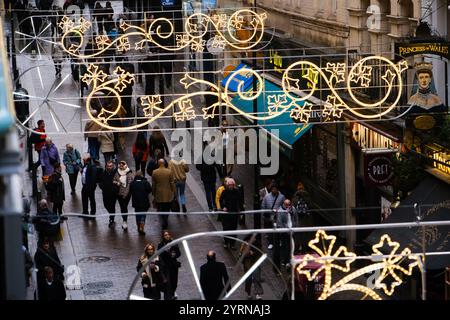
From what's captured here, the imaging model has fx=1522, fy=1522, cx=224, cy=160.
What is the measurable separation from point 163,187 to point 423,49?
26.5ft

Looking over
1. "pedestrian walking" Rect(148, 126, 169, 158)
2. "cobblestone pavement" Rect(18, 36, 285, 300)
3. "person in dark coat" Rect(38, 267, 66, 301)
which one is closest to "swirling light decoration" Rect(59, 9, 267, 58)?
"cobblestone pavement" Rect(18, 36, 285, 300)

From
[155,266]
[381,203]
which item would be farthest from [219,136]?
[155,266]

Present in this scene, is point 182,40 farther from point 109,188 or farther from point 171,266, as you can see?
point 171,266

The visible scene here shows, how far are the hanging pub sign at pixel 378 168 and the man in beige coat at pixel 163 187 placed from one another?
518cm

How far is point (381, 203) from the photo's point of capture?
29750 millimetres

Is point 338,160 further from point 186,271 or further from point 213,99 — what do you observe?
point 213,99

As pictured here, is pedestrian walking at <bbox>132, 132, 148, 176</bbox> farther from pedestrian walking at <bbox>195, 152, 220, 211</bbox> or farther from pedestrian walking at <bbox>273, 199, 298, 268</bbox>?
pedestrian walking at <bbox>273, 199, 298, 268</bbox>

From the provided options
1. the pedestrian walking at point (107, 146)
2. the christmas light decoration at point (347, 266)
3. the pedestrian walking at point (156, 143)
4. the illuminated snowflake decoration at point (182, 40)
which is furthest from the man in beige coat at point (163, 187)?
the christmas light decoration at point (347, 266)

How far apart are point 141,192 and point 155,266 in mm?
6828

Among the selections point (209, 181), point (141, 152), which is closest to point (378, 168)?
point (209, 181)

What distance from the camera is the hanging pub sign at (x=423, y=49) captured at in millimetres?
25719

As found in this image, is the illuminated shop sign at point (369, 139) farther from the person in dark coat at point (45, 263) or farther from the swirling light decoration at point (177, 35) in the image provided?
the person in dark coat at point (45, 263)

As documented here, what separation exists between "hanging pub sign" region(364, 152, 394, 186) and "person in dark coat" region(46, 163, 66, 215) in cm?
731
